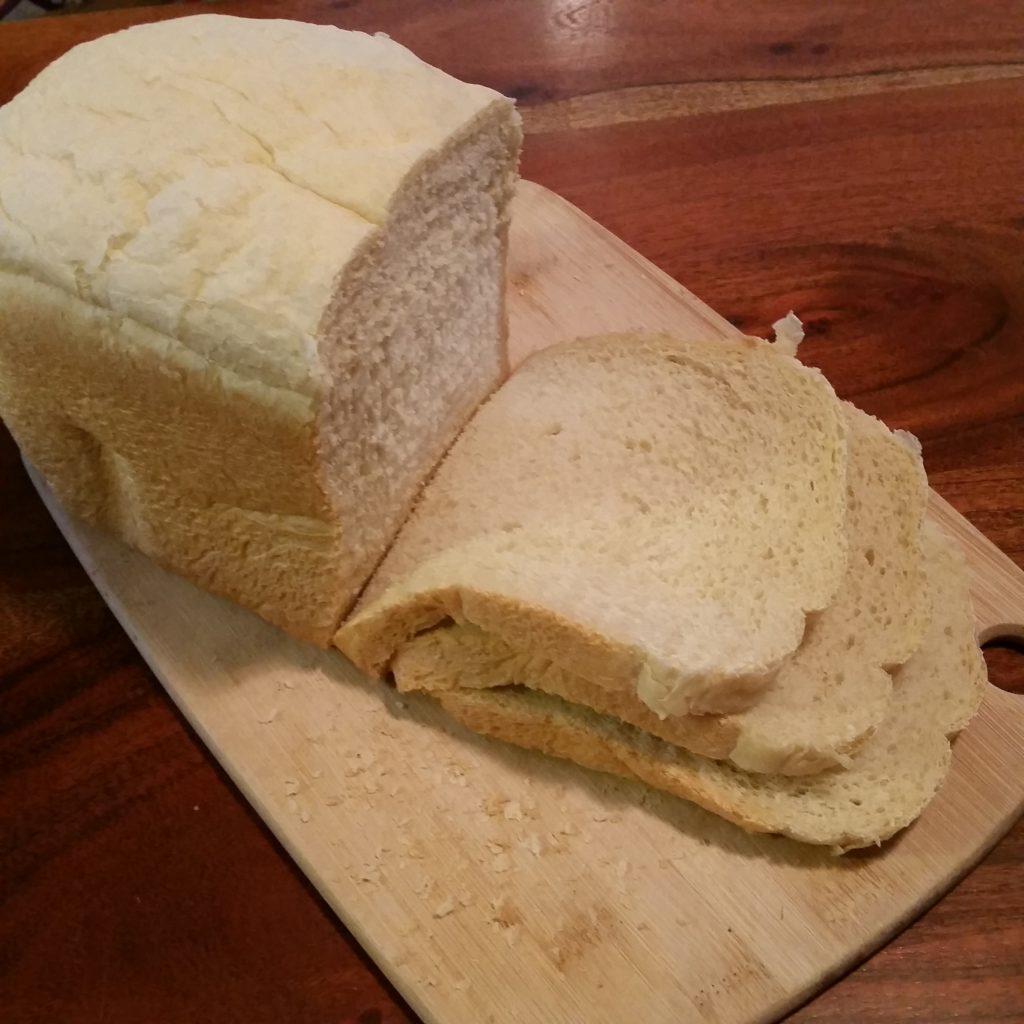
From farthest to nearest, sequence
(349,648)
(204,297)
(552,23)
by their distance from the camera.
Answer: (552,23), (349,648), (204,297)

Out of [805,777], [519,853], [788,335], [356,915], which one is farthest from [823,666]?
[356,915]

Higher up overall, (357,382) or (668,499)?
(357,382)

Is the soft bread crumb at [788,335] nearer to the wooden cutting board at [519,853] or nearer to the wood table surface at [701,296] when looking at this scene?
the wood table surface at [701,296]

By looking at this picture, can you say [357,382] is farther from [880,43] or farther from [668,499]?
[880,43]

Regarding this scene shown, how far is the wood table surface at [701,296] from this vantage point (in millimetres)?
1581

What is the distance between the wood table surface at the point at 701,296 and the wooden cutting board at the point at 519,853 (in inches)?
2.9

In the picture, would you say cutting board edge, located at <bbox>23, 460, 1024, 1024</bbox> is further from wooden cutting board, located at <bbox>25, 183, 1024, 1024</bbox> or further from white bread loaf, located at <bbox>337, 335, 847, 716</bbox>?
white bread loaf, located at <bbox>337, 335, 847, 716</bbox>

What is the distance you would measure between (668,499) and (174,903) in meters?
1.06

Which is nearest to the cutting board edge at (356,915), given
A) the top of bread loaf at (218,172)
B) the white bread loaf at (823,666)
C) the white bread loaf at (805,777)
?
the white bread loaf at (805,777)

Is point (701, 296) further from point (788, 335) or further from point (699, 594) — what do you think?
point (699, 594)

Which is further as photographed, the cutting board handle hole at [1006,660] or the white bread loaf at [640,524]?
the cutting board handle hole at [1006,660]

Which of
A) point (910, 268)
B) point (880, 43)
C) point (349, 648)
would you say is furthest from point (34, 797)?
point (880, 43)

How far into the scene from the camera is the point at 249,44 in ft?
5.60

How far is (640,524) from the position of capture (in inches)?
73.1
